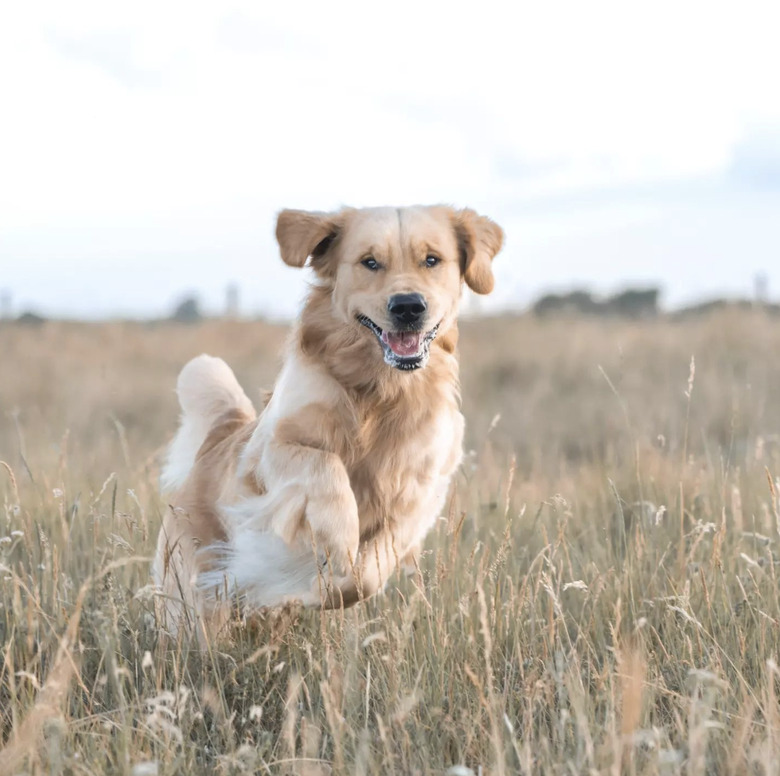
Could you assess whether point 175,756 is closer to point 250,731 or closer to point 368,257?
point 250,731

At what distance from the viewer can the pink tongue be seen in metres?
3.60

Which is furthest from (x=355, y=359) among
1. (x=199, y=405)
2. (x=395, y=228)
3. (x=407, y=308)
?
(x=199, y=405)

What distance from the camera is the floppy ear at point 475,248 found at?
4.05 meters

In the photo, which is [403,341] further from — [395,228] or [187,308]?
[187,308]

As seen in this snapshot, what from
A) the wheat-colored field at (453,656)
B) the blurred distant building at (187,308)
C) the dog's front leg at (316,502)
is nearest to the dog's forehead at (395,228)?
the wheat-colored field at (453,656)

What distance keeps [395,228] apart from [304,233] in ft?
1.23

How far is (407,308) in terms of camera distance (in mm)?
3504

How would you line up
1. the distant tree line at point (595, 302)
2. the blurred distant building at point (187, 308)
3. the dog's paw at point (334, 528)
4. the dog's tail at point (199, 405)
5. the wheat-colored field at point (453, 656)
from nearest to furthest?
the wheat-colored field at point (453, 656)
the dog's paw at point (334, 528)
the dog's tail at point (199, 405)
the distant tree line at point (595, 302)
the blurred distant building at point (187, 308)

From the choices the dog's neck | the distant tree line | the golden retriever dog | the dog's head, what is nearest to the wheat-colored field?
the golden retriever dog

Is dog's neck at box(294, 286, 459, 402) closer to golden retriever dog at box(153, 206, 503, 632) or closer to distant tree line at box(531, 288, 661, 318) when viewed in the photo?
golden retriever dog at box(153, 206, 503, 632)

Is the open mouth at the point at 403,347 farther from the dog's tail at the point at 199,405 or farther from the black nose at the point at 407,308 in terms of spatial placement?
the dog's tail at the point at 199,405

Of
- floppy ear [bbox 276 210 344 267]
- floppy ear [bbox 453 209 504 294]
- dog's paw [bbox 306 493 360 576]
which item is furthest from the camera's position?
floppy ear [bbox 453 209 504 294]

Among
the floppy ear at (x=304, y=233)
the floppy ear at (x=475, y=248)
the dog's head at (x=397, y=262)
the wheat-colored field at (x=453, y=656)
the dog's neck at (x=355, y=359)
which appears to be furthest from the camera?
the floppy ear at (x=475, y=248)

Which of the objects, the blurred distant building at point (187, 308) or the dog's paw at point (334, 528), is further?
the blurred distant building at point (187, 308)
